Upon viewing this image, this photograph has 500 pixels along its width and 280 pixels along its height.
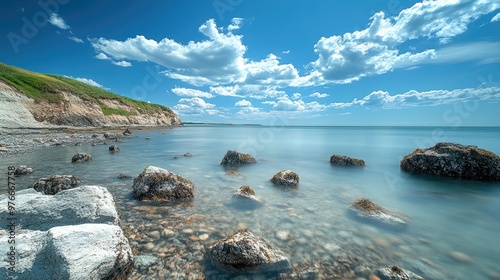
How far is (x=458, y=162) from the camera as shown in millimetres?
12688

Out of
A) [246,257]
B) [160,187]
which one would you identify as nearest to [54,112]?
[160,187]

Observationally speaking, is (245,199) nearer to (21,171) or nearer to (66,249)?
(66,249)

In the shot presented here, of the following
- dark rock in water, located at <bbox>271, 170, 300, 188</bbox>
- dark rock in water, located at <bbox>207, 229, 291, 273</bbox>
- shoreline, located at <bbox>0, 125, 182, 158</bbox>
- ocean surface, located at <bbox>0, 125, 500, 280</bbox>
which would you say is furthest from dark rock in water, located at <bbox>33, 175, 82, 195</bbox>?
shoreline, located at <bbox>0, 125, 182, 158</bbox>

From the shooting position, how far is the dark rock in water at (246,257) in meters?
4.10

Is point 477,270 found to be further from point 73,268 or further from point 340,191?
point 73,268

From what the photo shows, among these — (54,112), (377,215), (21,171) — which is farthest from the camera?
(54,112)

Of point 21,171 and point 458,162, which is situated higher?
point 458,162

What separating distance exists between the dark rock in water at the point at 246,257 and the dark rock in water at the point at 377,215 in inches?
151

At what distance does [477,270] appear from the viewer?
4512 mm

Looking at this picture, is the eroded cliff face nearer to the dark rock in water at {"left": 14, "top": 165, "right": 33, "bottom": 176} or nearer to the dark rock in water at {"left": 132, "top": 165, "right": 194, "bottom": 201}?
the dark rock in water at {"left": 14, "top": 165, "right": 33, "bottom": 176}

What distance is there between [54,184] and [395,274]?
10.9 meters

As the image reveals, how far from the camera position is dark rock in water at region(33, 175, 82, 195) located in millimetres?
7871

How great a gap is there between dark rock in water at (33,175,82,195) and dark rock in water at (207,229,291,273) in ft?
23.7

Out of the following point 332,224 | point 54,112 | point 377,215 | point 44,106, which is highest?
point 44,106
